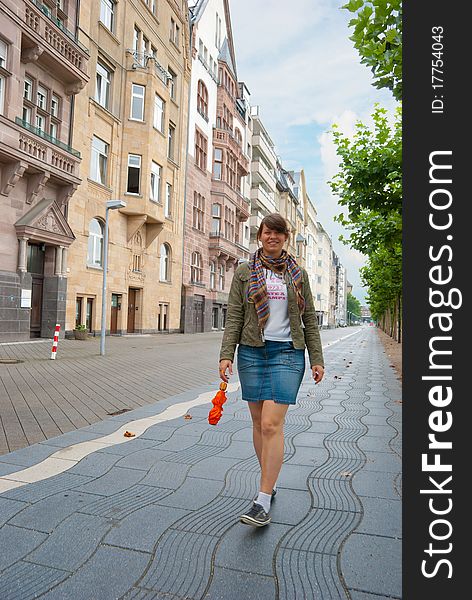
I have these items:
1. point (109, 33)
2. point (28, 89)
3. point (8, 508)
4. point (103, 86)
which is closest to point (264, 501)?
point (8, 508)

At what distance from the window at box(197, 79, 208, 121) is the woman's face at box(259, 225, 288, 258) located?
1401 inches

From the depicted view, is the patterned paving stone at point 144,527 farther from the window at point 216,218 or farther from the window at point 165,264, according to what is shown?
the window at point 216,218

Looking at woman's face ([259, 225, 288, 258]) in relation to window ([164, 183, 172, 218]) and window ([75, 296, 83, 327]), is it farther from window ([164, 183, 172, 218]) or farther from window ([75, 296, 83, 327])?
window ([164, 183, 172, 218])

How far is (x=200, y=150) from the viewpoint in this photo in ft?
122

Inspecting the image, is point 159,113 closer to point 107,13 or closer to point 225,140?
point 107,13

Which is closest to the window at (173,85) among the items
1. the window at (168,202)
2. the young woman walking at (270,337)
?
the window at (168,202)

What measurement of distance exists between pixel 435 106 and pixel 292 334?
190 centimetres

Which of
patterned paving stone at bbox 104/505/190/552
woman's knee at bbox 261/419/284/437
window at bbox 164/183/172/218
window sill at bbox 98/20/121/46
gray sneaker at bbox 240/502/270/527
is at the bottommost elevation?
patterned paving stone at bbox 104/505/190/552

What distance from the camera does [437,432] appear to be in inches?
66.4

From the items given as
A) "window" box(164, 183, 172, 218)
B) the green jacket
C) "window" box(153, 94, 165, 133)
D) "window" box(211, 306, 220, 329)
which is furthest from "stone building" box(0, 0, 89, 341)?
"window" box(211, 306, 220, 329)

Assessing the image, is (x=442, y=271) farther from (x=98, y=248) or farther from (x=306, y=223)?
(x=306, y=223)

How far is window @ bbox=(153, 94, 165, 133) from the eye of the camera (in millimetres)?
28419

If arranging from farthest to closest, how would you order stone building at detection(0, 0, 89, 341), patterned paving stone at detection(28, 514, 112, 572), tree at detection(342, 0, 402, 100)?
1. stone building at detection(0, 0, 89, 341)
2. tree at detection(342, 0, 402, 100)
3. patterned paving stone at detection(28, 514, 112, 572)

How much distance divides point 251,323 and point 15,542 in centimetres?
186
